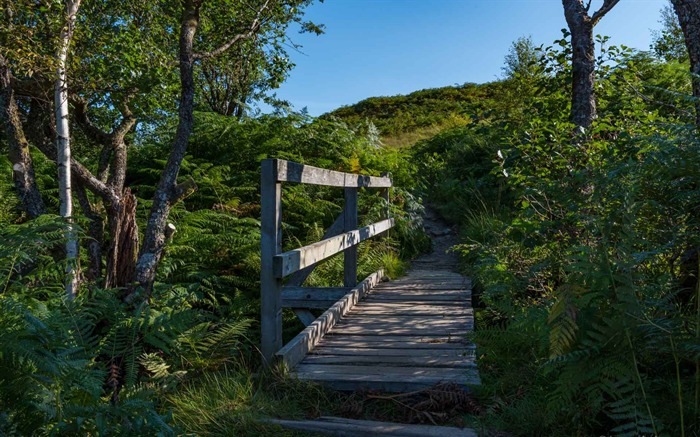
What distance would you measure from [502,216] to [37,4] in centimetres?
736

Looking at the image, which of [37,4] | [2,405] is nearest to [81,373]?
[2,405]

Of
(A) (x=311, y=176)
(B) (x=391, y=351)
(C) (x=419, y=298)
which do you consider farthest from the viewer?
(C) (x=419, y=298)

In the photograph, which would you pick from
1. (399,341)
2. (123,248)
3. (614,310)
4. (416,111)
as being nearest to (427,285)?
(399,341)

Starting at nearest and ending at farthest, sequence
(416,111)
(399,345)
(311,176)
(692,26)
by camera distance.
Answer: (692,26) → (399,345) → (311,176) → (416,111)

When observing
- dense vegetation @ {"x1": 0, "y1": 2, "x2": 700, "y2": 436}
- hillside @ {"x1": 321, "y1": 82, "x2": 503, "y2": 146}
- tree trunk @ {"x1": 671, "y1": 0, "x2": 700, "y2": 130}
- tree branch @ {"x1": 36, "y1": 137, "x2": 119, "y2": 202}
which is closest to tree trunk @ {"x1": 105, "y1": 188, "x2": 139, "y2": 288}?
dense vegetation @ {"x1": 0, "y1": 2, "x2": 700, "y2": 436}

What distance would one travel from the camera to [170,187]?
242 inches

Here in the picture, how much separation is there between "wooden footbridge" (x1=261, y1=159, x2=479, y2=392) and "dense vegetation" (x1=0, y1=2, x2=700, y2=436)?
0.93ft

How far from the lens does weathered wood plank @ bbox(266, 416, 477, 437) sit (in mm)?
2926

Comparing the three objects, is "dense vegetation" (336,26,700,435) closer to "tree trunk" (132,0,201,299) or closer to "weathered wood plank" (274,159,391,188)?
"weathered wood plank" (274,159,391,188)

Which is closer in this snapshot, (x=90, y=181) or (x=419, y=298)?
(x=419, y=298)

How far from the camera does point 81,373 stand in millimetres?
2270

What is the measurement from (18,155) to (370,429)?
17.9 feet

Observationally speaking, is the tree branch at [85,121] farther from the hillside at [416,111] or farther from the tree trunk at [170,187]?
the hillside at [416,111]

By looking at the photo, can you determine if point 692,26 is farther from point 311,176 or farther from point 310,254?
point 310,254
